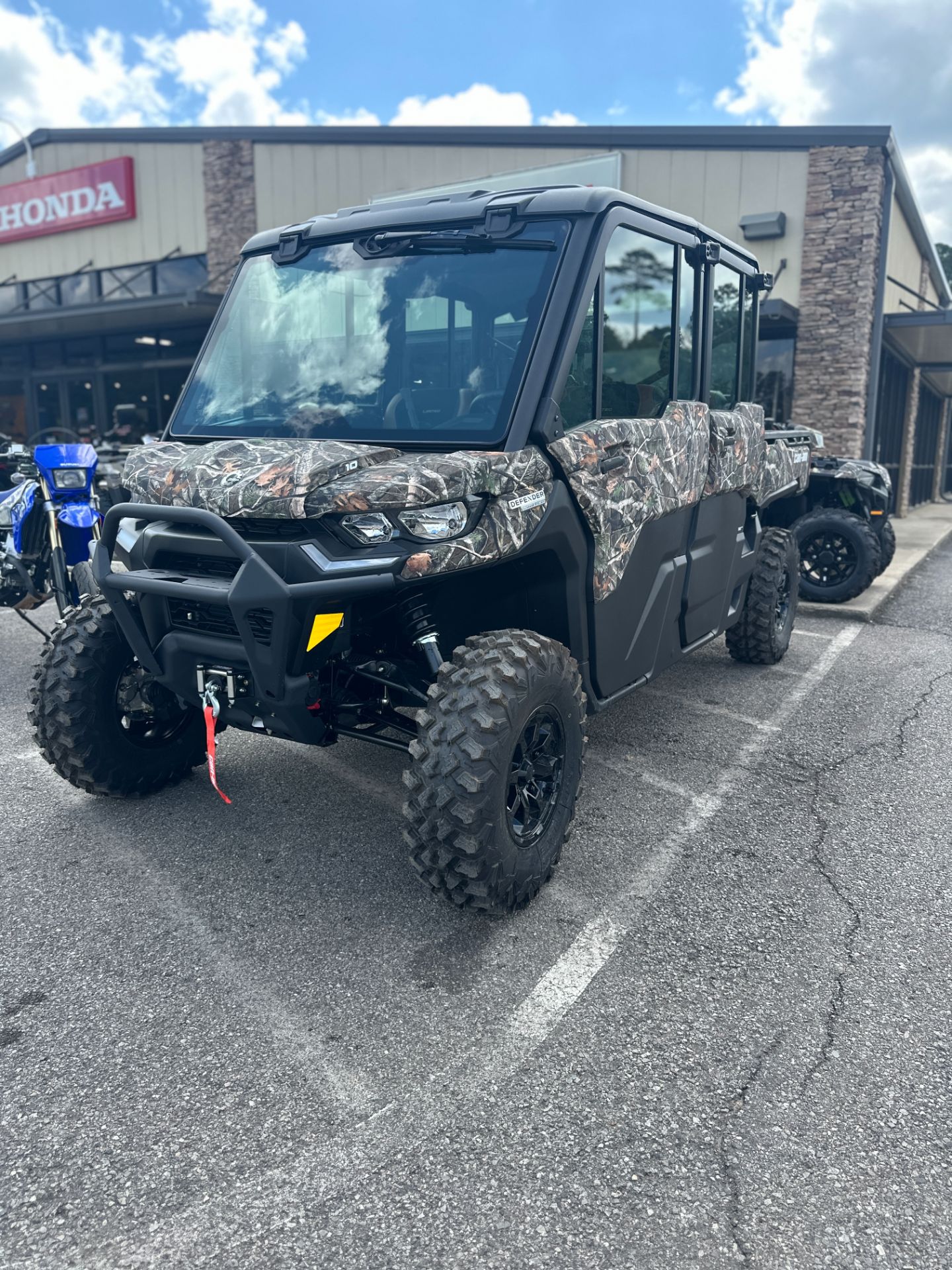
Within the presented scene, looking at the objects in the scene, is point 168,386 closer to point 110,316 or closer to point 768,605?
point 110,316

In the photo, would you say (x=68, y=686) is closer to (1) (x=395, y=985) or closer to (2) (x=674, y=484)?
(1) (x=395, y=985)

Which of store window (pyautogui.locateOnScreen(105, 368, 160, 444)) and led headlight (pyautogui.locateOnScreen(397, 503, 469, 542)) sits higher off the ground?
store window (pyautogui.locateOnScreen(105, 368, 160, 444))

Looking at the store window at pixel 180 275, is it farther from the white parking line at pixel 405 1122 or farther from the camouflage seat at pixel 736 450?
the white parking line at pixel 405 1122

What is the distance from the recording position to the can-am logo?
1878 centimetres

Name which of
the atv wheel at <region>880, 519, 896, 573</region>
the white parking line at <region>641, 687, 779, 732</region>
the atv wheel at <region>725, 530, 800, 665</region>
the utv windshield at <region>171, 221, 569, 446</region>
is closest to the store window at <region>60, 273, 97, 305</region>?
the atv wheel at <region>880, 519, 896, 573</region>

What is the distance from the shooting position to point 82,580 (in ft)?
20.0

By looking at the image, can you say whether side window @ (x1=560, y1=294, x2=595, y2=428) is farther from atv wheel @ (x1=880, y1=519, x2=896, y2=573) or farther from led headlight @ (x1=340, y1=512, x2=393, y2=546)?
atv wheel @ (x1=880, y1=519, x2=896, y2=573)

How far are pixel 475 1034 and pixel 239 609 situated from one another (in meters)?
→ 1.39

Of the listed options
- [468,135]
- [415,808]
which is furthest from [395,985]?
[468,135]

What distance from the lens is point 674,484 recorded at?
4168 millimetres

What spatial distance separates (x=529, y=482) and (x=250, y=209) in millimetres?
16457

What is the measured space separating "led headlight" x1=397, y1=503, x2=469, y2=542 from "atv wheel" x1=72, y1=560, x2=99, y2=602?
344 centimetres

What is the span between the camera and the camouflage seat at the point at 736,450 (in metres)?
4.71

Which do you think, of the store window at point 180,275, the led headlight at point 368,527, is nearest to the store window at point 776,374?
the store window at point 180,275
